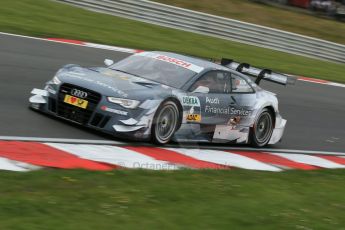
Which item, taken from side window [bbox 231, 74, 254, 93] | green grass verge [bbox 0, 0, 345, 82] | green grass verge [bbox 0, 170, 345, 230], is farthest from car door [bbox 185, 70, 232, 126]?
green grass verge [bbox 0, 0, 345, 82]

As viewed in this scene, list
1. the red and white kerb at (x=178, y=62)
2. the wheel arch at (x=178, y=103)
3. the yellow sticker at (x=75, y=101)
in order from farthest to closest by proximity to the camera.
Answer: the red and white kerb at (x=178, y=62) → the wheel arch at (x=178, y=103) → the yellow sticker at (x=75, y=101)

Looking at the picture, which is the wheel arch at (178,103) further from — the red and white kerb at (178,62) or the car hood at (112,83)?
the red and white kerb at (178,62)

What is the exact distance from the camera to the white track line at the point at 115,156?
8016 millimetres

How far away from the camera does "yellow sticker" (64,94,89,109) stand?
30.3 feet

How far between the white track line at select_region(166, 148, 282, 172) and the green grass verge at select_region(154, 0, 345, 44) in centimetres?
1695

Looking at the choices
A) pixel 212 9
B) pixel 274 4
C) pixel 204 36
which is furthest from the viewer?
pixel 274 4

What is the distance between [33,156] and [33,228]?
2640mm

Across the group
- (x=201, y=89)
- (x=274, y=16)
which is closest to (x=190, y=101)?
(x=201, y=89)

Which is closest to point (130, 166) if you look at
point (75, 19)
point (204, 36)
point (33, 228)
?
point (33, 228)

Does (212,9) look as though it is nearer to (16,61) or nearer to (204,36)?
(204,36)

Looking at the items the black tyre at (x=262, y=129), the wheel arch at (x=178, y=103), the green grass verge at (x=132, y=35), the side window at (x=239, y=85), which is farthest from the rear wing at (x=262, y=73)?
the green grass verge at (x=132, y=35)

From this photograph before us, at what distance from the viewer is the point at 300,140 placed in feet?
41.1

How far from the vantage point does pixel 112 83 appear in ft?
30.8

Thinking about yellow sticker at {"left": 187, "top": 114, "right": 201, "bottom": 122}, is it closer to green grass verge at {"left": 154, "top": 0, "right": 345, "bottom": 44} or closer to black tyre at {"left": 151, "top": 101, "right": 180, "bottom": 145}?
black tyre at {"left": 151, "top": 101, "right": 180, "bottom": 145}
